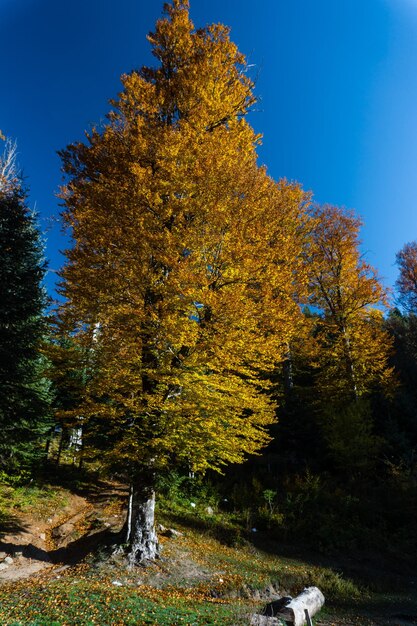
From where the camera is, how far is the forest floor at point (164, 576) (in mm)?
5220

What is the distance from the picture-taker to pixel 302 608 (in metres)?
5.96

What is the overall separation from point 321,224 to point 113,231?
1502 cm

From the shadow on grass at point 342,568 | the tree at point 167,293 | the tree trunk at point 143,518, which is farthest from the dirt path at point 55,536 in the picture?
the shadow on grass at point 342,568

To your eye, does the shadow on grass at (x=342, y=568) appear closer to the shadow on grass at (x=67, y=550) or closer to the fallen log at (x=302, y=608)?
the fallen log at (x=302, y=608)

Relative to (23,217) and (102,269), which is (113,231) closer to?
(102,269)

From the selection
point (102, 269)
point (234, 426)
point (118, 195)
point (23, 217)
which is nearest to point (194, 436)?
point (234, 426)

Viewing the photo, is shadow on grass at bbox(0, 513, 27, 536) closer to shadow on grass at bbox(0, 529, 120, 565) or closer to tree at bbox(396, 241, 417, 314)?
shadow on grass at bbox(0, 529, 120, 565)

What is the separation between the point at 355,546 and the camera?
11.4 metres

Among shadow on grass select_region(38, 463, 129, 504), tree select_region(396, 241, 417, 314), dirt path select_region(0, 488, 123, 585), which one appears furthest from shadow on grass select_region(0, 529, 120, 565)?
tree select_region(396, 241, 417, 314)

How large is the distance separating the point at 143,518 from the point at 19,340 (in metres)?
8.02

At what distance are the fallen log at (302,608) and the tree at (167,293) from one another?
2757 millimetres

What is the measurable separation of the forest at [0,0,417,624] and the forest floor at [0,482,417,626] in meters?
0.55

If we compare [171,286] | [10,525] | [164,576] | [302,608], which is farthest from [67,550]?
[171,286]

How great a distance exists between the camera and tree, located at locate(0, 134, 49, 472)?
38.6 feet
